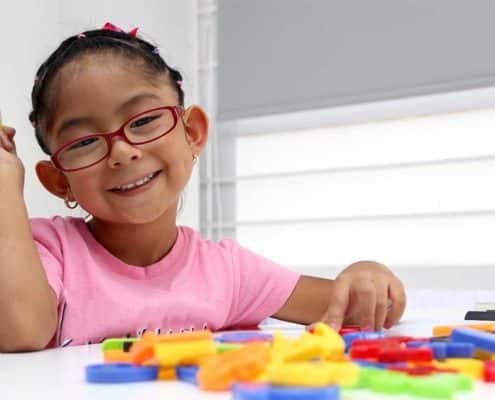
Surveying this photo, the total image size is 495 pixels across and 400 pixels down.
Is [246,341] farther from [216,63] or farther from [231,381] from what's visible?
[216,63]

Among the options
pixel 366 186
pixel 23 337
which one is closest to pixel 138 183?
pixel 23 337

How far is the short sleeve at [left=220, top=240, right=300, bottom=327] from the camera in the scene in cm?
104

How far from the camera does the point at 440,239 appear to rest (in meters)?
1.79

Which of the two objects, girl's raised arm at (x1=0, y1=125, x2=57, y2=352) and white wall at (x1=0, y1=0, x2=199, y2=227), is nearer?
girl's raised arm at (x1=0, y1=125, x2=57, y2=352)

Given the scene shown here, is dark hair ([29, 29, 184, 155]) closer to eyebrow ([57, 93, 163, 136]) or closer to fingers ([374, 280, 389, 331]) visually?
eyebrow ([57, 93, 163, 136])

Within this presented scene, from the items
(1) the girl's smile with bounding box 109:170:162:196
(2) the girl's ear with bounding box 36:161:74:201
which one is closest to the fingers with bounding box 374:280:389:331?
(1) the girl's smile with bounding box 109:170:162:196

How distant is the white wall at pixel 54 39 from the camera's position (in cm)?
159

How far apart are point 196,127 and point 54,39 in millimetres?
839

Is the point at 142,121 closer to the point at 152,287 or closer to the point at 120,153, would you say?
the point at 120,153

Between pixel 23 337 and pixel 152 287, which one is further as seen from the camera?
pixel 152 287

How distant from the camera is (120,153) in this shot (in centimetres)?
84

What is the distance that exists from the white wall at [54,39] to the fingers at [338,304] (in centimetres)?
94

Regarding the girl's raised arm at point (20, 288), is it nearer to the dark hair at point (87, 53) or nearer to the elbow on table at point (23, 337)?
the elbow on table at point (23, 337)

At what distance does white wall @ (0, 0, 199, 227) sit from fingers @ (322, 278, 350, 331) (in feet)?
3.09
